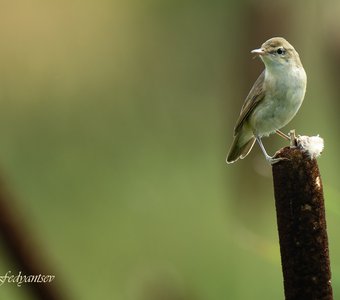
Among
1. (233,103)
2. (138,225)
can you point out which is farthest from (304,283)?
(138,225)

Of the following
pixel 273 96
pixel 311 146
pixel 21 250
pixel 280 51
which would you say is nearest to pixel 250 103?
pixel 273 96

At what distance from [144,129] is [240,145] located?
3689 millimetres

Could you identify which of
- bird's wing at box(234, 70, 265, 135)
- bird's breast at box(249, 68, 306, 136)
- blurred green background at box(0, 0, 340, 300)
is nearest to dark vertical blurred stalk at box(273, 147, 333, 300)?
bird's breast at box(249, 68, 306, 136)

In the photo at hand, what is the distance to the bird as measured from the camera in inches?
124

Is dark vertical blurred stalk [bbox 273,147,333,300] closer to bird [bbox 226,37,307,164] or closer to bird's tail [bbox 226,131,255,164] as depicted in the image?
bird [bbox 226,37,307,164]

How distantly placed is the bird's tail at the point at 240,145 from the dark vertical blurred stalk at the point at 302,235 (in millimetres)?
1838

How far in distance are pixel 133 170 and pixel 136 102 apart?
3.81ft

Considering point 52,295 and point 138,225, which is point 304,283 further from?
point 138,225

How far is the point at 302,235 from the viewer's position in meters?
1.35

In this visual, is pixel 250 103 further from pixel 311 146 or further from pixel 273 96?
pixel 311 146

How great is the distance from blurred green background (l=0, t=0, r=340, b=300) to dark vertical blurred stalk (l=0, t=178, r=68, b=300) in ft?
9.82

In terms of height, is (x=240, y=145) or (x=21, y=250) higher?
(x=21, y=250)

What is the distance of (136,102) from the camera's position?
7.31 m

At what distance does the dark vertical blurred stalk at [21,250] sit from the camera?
0.80 metres
